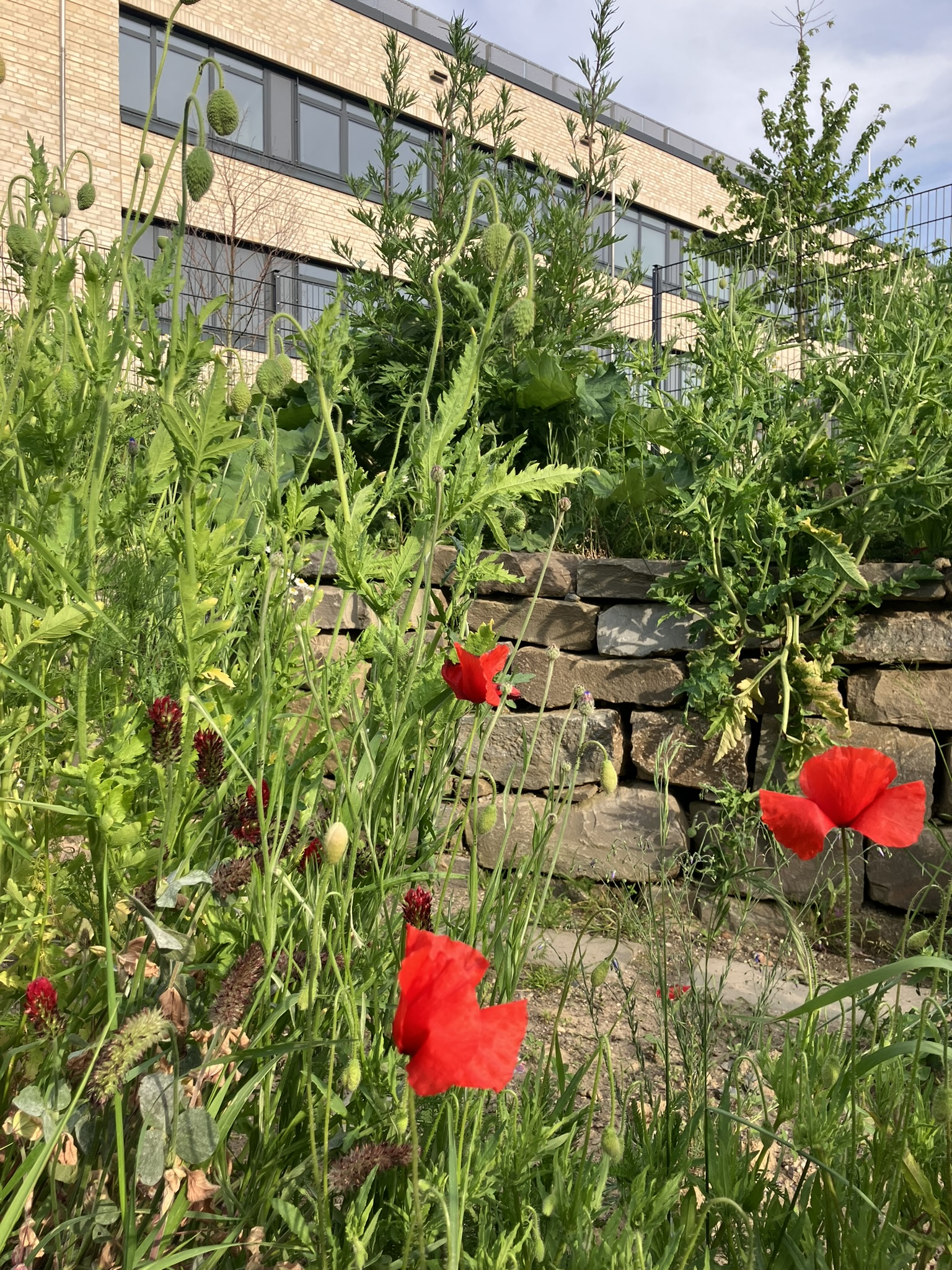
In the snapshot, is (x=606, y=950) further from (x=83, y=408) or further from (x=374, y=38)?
(x=374, y=38)

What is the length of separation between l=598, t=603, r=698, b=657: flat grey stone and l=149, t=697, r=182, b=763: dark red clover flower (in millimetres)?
2328

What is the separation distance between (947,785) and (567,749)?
1.18 metres

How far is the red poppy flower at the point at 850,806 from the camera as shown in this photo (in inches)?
34.0

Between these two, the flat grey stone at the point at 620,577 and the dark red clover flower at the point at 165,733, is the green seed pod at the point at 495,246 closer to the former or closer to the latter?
the dark red clover flower at the point at 165,733

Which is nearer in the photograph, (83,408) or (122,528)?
(83,408)

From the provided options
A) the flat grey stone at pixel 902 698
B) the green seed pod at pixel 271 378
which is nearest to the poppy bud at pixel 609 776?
the green seed pod at pixel 271 378

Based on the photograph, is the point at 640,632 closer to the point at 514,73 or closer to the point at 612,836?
the point at 612,836

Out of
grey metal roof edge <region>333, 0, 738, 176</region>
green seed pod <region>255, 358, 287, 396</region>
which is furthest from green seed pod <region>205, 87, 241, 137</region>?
grey metal roof edge <region>333, 0, 738, 176</region>

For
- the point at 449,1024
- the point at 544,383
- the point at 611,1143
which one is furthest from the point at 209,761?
the point at 544,383

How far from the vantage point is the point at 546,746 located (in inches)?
124

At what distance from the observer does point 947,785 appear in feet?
9.01

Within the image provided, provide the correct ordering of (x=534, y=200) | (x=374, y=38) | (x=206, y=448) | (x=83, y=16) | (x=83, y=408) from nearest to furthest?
(x=206, y=448), (x=83, y=408), (x=534, y=200), (x=83, y=16), (x=374, y=38)

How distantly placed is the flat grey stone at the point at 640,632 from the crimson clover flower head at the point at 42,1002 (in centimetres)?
242

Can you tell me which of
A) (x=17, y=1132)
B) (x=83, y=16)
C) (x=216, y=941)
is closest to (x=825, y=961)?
(x=216, y=941)
